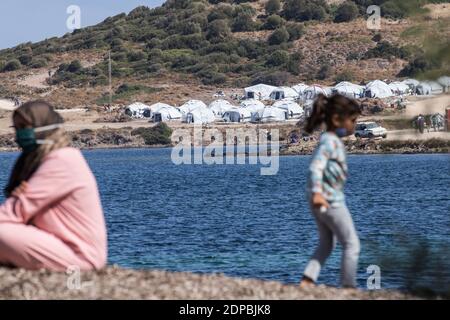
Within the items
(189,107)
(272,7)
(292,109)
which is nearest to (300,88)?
(292,109)

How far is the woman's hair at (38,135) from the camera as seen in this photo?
9.90m

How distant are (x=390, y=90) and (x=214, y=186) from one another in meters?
39.3

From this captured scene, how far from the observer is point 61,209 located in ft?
32.1

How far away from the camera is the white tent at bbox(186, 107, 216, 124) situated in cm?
11019

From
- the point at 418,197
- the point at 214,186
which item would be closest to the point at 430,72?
the point at 418,197

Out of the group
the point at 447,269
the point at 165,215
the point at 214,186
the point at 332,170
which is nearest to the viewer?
the point at 332,170

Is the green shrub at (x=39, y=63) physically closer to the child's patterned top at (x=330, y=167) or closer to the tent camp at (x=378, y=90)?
the tent camp at (x=378, y=90)

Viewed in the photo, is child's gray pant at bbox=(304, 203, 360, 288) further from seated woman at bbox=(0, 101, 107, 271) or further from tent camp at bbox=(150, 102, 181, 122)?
tent camp at bbox=(150, 102, 181, 122)

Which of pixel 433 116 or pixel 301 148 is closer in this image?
pixel 433 116

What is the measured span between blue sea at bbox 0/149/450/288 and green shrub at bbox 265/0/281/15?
68.6 meters

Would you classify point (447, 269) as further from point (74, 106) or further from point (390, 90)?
point (74, 106)

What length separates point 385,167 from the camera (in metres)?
88.0

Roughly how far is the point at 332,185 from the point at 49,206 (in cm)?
241

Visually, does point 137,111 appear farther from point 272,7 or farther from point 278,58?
point 272,7
